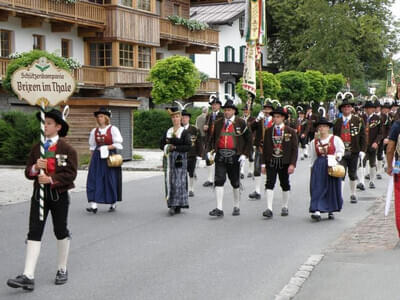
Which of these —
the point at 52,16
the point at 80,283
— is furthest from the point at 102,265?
the point at 52,16

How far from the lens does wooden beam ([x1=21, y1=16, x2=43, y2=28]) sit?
3141 centimetres

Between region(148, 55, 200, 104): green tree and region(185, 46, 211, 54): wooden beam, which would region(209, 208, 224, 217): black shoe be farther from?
region(185, 46, 211, 54): wooden beam

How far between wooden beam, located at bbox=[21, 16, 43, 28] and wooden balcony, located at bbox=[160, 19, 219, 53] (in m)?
9.04

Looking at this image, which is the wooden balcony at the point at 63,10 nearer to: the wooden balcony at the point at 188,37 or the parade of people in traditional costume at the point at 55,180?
the wooden balcony at the point at 188,37

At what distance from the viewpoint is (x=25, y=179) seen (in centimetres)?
1859

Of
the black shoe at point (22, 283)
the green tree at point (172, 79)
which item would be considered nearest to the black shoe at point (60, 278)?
the black shoe at point (22, 283)

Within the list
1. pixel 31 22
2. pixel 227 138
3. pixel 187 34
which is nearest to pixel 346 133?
pixel 227 138

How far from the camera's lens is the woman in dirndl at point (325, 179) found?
37.2 feet

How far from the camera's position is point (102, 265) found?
26.4 ft

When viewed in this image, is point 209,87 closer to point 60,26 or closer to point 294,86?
point 294,86

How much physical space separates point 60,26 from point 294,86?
1977cm

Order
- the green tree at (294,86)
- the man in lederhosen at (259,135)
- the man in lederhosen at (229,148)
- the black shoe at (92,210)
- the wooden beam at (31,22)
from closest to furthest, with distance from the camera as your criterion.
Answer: the man in lederhosen at (229,148) → the black shoe at (92,210) → the man in lederhosen at (259,135) → the wooden beam at (31,22) → the green tree at (294,86)

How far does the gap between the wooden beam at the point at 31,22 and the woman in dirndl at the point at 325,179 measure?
22.5 m

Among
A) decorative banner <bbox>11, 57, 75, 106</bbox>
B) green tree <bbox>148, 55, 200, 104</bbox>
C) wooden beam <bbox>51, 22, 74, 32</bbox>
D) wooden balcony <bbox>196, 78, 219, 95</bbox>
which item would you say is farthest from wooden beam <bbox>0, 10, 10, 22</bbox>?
decorative banner <bbox>11, 57, 75, 106</bbox>
